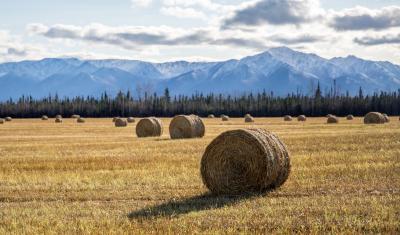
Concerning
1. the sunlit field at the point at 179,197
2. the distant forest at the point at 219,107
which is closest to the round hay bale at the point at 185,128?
the sunlit field at the point at 179,197

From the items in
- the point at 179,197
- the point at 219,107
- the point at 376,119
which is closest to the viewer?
the point at 179,197

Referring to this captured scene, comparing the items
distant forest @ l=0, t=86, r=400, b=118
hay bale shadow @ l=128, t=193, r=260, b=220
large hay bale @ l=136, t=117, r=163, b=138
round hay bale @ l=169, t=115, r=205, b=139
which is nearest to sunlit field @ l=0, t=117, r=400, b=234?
hay bale shadow @ l=128, t=193, r=260, b=220

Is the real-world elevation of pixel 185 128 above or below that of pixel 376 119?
above

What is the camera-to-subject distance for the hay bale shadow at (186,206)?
43.6 ft

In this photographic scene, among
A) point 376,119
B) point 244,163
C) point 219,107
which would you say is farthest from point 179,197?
point 219,107

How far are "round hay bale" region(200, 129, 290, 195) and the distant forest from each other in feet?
377

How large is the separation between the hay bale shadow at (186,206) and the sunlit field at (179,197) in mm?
22

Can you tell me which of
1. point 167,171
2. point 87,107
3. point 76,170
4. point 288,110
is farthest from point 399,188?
point 87,107

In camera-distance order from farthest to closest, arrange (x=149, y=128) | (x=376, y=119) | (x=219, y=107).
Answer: (x=219, y=107)
(x=376, y=119)
(x=149, y=128)

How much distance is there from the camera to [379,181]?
1723 cm

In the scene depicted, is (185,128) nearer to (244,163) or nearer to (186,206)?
(244,163)

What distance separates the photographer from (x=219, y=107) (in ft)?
467

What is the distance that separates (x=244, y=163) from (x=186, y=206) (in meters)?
2.58

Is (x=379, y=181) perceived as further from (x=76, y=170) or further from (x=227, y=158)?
(x=76, y=170)
